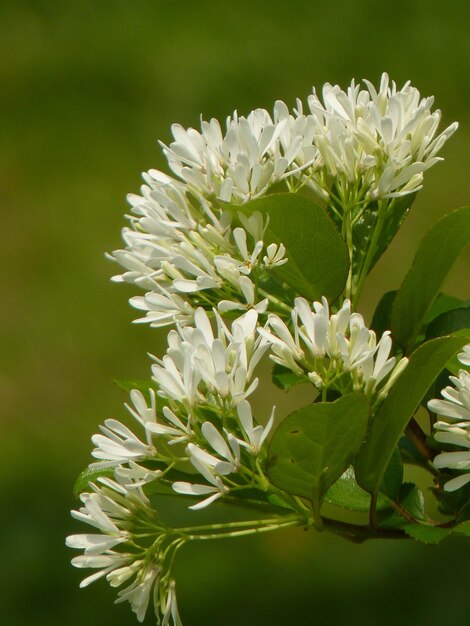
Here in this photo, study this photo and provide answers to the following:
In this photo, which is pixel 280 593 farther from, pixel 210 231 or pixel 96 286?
pixel 210 231

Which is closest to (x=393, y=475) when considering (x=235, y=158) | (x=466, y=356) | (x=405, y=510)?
(x=405, y=510)

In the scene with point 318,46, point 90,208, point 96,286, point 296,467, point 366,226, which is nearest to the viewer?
point 296,467

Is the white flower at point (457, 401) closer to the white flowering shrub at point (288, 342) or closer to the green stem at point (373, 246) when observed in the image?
the white flowering shrub at point (288, 342)

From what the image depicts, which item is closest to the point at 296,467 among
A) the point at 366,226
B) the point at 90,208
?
the point at 366,226

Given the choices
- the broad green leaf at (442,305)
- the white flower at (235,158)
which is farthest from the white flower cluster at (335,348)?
the broad green leaf at (442,305)

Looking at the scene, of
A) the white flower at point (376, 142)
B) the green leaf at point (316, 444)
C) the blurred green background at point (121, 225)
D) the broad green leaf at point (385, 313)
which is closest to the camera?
the green leaf at point (316, 444)

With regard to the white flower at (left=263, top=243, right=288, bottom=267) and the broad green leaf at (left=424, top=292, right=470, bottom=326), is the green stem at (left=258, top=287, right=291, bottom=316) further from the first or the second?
the broad green leaf at (left=424, top=292, right=470, bottom=326)
